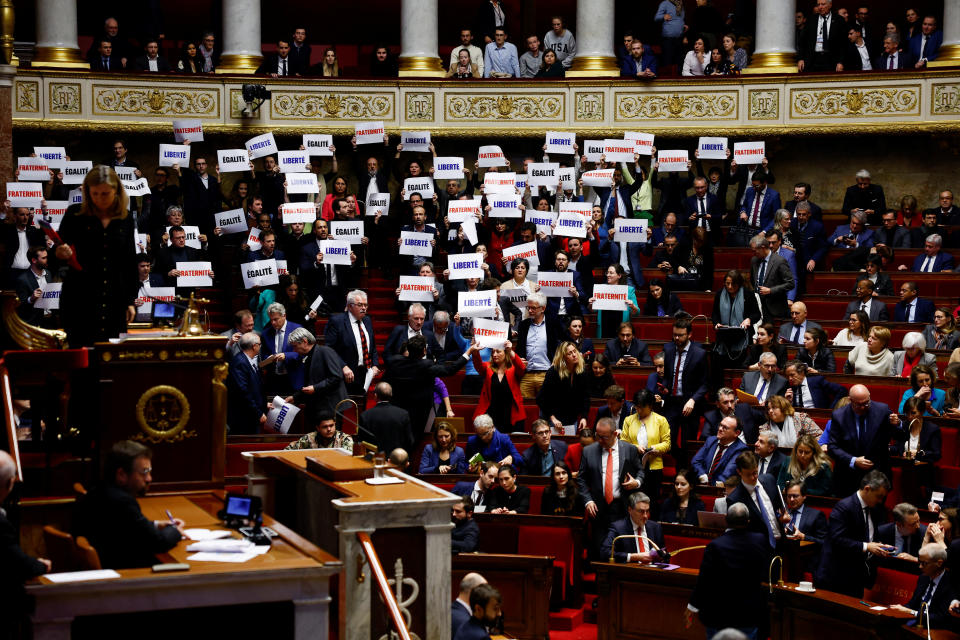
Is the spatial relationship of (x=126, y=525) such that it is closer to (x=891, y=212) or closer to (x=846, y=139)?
(x=891, y=212)

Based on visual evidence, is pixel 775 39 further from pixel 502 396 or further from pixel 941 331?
pixel 502 396

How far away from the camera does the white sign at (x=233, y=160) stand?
1603 centimetres

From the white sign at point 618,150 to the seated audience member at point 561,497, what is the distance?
666 centimetres

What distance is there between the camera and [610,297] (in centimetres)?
1326

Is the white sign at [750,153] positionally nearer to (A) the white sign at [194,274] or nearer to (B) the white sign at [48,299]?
(A) the white sign at [194,274]

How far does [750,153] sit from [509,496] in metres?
7.79

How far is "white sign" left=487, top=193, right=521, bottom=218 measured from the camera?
15.0m

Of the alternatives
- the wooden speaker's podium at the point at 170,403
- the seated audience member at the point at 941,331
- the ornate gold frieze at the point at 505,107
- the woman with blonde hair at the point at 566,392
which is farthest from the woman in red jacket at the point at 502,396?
the ornate gold frieze at the point at 505,107

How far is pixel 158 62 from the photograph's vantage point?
1877 cm

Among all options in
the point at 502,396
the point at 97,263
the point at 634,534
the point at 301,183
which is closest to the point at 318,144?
the point at 301,183

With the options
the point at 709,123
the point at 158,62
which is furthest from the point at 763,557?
the point at 158,62

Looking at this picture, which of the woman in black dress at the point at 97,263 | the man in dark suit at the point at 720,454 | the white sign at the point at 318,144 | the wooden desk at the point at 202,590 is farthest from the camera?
the white sign at the point at 318,144

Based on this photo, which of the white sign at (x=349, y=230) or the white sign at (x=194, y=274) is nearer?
the white sign at (x=194, y=274)

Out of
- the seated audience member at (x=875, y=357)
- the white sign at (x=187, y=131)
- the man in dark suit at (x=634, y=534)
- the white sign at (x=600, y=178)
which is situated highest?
the white sign at (x=187, y=131)
